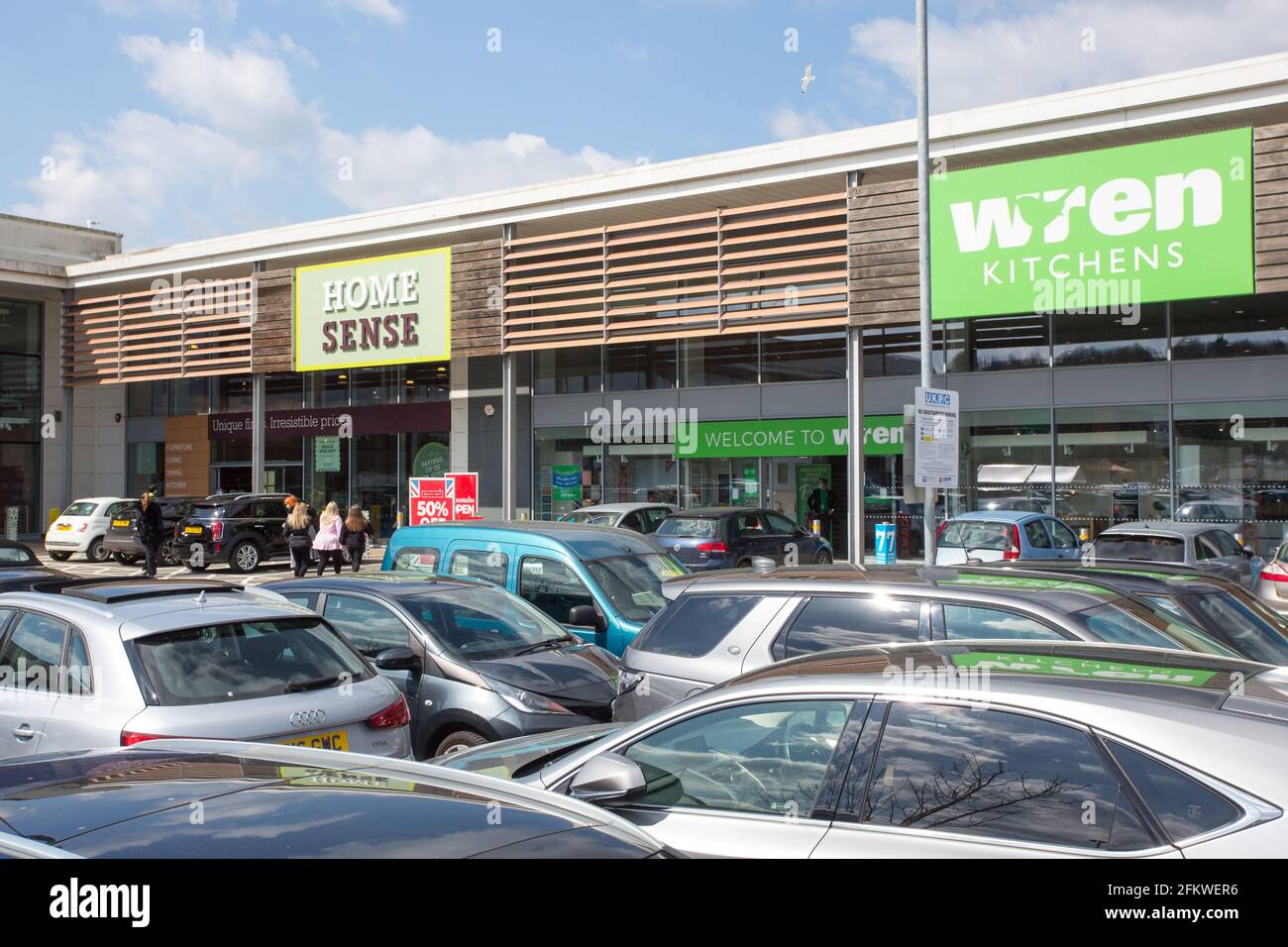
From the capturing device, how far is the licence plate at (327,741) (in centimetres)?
548

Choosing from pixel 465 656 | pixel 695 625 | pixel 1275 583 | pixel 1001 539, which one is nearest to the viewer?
pixel 695 625

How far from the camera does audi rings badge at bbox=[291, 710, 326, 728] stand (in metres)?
5.48

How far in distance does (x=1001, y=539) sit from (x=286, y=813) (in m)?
13.5

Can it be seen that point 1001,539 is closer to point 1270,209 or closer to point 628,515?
point 628,515

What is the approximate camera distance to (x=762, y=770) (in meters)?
3.62

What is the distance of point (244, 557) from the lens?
2330 centimetres

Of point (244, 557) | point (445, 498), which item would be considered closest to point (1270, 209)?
point (445, 498)

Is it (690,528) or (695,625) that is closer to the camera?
(695,625)

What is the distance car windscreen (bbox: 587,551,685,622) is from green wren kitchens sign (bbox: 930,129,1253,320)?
11.7 meters

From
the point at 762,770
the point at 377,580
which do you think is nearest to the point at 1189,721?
the point at 762,770

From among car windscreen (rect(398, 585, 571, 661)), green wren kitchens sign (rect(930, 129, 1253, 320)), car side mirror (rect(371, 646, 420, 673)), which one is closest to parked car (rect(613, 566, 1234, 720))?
car windscreen (rect(398, 585, 571, 661))

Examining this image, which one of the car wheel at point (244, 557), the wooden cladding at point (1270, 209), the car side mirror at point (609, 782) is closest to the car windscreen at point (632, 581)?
the car side mirror at point (609, 782)

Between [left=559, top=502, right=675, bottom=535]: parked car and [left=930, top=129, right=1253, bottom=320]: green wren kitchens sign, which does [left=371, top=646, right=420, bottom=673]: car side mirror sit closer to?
[left=559, top=502, right=675, bottom=535]: parked car
